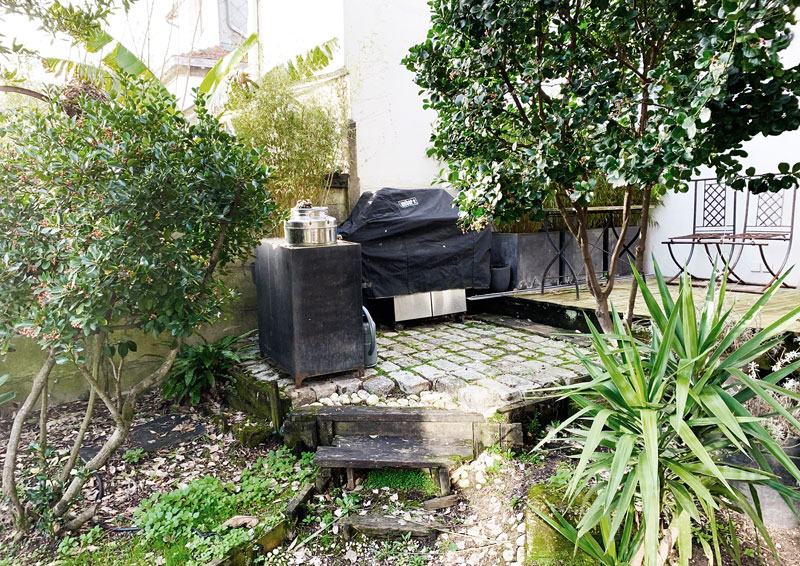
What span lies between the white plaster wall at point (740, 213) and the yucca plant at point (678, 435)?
5287 mm

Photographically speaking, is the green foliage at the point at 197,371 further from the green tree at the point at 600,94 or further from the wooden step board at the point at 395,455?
the green tree at the point at 600,94

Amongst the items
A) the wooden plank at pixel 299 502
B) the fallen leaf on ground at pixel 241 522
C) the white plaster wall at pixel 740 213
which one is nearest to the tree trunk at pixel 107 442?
the fallen leaf on ground at pixel 241 522

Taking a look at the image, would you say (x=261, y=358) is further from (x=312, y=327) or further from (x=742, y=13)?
(x=742, y=13)

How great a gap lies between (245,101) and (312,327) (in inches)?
125

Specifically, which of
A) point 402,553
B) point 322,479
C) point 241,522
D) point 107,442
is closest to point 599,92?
point 402,553

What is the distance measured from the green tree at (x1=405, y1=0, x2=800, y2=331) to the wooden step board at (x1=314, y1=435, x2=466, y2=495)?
130 centimetres

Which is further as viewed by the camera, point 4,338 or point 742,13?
point 4,338

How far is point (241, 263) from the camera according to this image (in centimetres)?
559

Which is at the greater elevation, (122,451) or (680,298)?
(680,298)

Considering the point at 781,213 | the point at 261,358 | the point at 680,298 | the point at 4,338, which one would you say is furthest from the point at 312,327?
the point at 781,213

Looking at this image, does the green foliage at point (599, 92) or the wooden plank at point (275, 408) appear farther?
the wooden plank at point (275, 408)

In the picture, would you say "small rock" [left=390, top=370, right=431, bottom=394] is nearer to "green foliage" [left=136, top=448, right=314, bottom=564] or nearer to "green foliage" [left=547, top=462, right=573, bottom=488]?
"green foliage" [left=136, top=448, right=314, bottom=564]

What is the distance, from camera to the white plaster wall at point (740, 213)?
651 centimetres

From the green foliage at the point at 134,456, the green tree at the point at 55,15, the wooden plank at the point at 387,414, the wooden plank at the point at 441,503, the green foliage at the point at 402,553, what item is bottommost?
the green foliage at the point at 402,553
